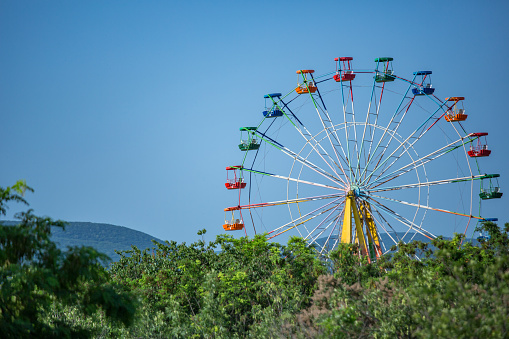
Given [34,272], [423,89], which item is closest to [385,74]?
[423,89]

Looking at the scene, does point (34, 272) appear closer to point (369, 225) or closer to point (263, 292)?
point (263, 292)

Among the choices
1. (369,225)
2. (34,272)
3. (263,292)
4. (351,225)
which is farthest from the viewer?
(369,225)

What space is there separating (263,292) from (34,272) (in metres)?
15.3

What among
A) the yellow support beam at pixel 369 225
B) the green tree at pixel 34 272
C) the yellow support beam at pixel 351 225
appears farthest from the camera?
the yellow support beam at pixel 369 225

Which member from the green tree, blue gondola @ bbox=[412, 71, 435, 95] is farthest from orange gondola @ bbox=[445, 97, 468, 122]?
the green tree

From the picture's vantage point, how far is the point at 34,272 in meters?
18.1

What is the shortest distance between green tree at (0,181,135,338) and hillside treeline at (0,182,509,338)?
3cm

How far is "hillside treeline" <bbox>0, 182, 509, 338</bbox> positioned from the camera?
18.2m

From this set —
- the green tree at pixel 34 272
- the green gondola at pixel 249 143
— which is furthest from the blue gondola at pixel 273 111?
the green tree at pixel 34 272

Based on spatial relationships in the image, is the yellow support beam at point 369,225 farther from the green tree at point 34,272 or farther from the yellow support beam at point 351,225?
the green tree at point 34,272

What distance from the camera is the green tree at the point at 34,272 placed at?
17906 millimetres

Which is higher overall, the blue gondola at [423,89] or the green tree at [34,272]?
the blue gondola at [423,89]

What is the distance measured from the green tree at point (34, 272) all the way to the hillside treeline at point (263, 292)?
26 millimetres

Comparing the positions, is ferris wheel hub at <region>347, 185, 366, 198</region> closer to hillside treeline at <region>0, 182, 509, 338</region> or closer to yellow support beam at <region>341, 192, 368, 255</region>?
yellow support beam at <region>341, 192, 368, 255</region>
